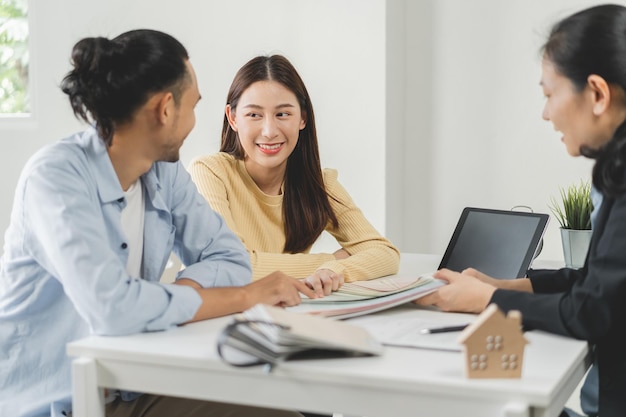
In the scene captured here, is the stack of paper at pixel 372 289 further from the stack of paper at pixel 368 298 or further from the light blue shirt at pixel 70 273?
the light blue shirt at pixel 70 273

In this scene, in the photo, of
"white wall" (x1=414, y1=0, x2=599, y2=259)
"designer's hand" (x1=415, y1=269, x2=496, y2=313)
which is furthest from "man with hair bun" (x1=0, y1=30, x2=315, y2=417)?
"white wall" (x1=414, y1=0, x2=599, y2=259)

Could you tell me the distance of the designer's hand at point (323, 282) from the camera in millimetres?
1949

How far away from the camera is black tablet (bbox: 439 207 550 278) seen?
216cm

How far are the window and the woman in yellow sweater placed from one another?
2659 mm

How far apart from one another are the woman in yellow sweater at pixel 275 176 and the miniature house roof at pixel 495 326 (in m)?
1.11

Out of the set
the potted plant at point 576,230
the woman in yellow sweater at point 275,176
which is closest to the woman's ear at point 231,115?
the woman in yellow sweater at point 275,176

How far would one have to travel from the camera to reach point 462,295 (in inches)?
70.6

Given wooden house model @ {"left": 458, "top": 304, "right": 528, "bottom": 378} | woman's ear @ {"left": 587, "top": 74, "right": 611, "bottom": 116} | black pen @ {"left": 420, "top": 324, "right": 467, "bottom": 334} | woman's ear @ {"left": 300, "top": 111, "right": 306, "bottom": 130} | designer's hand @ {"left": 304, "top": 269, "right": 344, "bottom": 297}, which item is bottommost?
designer's hand @ {"left": 304, "top": 269, "right": 344, "bottom": 297}

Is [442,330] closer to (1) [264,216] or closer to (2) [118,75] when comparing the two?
(2) [118,75]

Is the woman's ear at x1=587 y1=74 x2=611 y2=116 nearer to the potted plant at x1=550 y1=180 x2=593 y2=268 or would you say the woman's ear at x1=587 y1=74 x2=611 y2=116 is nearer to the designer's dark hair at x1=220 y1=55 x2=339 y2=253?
the potted plant at x1=550 y1=180 x2=593 y2=268

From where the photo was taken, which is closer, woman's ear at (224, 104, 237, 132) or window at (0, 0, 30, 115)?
woman's ear at (224, 104, 237, 132)

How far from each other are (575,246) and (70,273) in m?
1.44

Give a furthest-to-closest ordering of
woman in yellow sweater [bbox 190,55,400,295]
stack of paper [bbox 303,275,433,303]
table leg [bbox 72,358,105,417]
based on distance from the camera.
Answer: woman in yellow sweater [bbox 190,55,400,295] → stack of paper [bbox 303,275,433,303] → table leg [bbox 72,358,105,417]

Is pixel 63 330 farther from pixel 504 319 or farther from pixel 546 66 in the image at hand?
pixel 546 66
